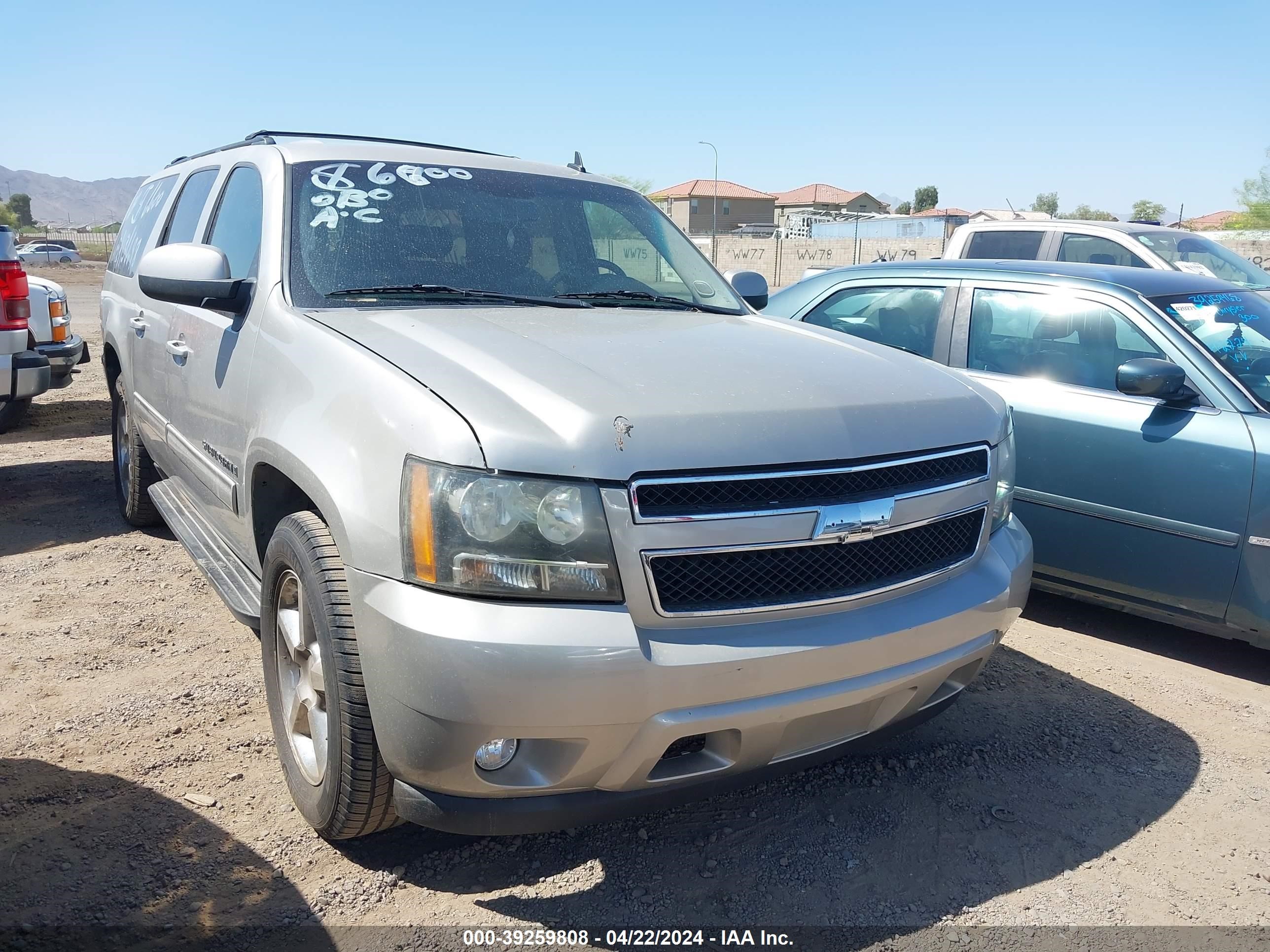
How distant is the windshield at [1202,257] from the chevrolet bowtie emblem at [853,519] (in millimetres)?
7763

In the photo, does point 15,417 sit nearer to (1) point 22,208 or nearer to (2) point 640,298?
(2) point 640,298

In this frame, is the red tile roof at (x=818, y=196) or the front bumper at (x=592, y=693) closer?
the front bumper at (x=592, y=693)

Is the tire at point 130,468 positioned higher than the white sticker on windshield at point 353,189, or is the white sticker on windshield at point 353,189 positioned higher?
the white sticker on windshield at point 353,189

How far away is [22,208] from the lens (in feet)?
366

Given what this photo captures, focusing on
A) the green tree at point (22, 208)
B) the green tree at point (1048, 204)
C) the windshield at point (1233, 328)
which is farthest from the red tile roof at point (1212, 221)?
the green tree at point (22, 208)

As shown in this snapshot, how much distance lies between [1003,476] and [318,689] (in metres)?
2.02

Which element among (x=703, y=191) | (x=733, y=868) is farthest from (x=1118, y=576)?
(x=703, y=191)

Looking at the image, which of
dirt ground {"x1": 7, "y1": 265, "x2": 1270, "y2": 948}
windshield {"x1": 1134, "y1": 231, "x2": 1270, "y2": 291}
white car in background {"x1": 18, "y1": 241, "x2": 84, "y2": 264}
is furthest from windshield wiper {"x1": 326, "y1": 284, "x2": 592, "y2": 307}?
white car in background {"x1": 18, "y1": 241, "x2": 84, "y2": 264}

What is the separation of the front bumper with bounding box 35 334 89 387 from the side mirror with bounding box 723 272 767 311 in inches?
214

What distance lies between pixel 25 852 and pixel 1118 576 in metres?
4.05

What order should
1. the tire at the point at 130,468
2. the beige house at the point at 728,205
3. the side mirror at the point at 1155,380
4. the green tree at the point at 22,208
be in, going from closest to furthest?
the side mirror at the point at 1155,380, the tire at the point at 130,468, the beige house at the point at 728,205, the green tree at the point at 22,208

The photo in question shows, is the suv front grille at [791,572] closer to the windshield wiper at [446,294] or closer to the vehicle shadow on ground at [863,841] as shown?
the vehicle shadow on ground at [863,841]

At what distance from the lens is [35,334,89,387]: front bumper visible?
296 inches

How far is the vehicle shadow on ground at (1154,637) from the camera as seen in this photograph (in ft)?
13.8
